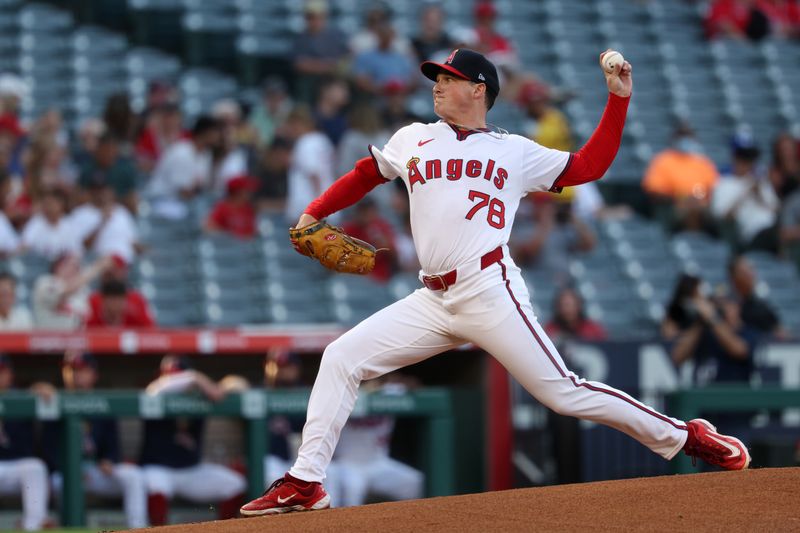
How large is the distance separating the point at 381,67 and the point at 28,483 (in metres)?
5.93

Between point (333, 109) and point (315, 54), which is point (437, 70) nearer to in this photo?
point (333, 109)

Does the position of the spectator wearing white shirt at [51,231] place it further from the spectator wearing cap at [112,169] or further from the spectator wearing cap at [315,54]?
the spectator wearing cap at [315,54]

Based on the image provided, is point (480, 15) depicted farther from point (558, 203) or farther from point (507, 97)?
point (558, 203)

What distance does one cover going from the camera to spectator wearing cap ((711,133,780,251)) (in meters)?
11.8

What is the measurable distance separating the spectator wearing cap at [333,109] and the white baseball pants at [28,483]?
481 centimetres

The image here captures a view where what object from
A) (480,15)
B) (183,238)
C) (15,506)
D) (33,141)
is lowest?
(15,506)

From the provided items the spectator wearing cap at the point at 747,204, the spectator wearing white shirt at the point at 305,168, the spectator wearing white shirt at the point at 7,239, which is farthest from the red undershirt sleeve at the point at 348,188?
the spectator wearing cap at the point at 747,204

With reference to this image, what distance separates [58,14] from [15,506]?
6592mm

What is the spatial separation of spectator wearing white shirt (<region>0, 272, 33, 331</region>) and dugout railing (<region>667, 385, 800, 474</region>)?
13.0 feet

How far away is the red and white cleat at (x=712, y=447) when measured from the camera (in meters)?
5.21

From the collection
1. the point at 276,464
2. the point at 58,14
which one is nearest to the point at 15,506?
the point at 276,464

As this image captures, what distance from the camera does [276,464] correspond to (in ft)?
25.5

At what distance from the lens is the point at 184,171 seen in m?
10.7

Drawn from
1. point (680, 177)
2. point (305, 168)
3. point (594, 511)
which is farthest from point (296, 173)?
point (594, 511)
